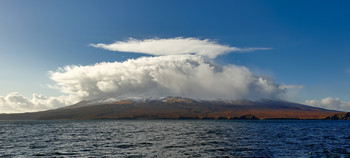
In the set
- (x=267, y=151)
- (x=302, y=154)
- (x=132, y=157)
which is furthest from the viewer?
(x=267, y=151)

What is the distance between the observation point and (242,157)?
128ft

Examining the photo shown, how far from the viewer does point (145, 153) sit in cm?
4219

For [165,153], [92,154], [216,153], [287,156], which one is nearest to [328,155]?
[287,156]

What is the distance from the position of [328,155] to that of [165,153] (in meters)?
25.2

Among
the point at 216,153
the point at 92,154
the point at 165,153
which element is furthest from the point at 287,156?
the point at 92,154

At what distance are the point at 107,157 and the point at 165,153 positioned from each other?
9.00 meters

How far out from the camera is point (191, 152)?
43.5 metres

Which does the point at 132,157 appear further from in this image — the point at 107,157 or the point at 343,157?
the point at 343,157

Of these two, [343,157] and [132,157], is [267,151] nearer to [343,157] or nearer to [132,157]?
[343,157]

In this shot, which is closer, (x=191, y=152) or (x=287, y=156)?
(x=287, y=156)

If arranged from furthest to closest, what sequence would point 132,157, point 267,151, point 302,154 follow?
point 267,151 → point 302,154 → point 132,157

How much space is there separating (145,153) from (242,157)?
1489cm

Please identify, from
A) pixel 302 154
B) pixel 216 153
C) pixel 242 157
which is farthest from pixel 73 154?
pixel 302 154

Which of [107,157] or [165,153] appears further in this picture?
[165,153]
